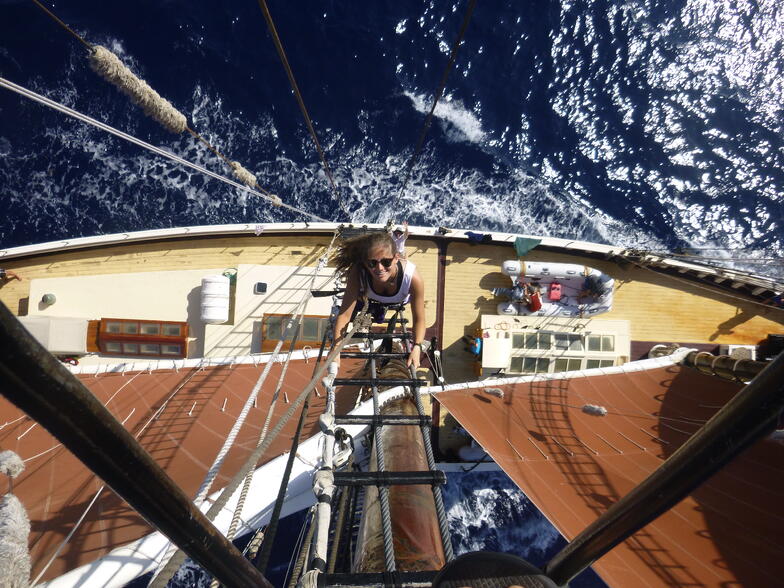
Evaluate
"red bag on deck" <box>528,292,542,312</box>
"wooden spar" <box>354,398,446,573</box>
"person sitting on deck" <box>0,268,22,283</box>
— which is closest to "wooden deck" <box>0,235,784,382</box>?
"person sitting on deck" <box>0,268,22,283</box>

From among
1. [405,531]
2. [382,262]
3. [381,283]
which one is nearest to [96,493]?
[405,531]

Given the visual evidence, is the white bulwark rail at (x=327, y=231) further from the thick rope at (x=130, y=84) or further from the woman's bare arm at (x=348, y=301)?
the woman's bare arm at (x=348, y=301)

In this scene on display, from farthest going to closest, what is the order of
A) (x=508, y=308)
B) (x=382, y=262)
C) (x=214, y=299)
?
1. (x=508, y=308)
2. (x=214, y=299)
3. (x=382, y=262)

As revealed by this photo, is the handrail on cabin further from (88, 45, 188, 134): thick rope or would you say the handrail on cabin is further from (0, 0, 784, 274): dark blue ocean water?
(0, 0, 784, 274): dark blue ocean water

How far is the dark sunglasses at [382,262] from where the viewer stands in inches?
202

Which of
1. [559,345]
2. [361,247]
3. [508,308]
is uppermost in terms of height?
[361,247]

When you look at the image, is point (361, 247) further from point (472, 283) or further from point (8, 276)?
point (8, 276)

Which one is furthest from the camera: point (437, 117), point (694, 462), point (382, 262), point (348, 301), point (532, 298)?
point (437, 117)

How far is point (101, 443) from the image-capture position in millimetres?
959

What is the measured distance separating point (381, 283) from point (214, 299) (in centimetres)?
758

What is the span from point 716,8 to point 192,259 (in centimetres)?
2806

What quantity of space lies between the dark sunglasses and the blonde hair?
8 cm

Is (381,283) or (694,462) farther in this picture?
(381,283)

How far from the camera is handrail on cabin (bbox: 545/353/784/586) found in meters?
1.03
